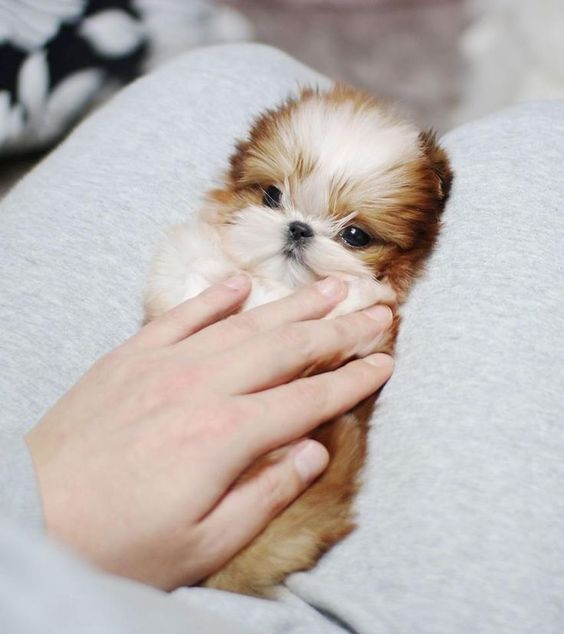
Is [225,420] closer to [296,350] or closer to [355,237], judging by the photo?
[296,350]

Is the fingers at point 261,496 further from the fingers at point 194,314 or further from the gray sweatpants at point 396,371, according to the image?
the fingers at point 194,314

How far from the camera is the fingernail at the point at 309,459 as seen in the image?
888 mm

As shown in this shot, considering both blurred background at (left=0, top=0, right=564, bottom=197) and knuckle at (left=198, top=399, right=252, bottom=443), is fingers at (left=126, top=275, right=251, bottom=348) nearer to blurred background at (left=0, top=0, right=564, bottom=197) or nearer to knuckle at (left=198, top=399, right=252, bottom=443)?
knuckle at (left=198, top=399, right=252, bottom=443)

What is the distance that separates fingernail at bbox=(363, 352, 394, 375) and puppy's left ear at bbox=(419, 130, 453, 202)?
0.29 metres

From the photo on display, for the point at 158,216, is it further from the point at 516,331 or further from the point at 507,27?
the point at 507,27

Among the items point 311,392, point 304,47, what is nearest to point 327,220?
point 311,392

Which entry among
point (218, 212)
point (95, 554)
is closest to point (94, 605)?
point (95, 554)

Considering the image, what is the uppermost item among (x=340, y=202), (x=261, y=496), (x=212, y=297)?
(x=340, y=202)

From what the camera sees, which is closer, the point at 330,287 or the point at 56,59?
the point at 330,287

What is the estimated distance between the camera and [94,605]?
560 millimetres

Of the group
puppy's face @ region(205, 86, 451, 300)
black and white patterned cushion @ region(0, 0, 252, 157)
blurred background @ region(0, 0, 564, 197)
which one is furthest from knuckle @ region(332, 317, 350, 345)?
black and white patterned cushion @ region(0, 0, 252, 157)

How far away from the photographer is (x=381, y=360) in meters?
1.02

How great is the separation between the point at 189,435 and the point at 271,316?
238 millimetres

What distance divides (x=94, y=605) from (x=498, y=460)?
0.48 m
